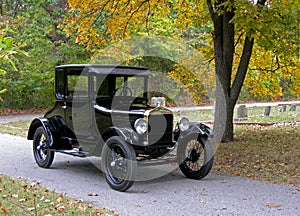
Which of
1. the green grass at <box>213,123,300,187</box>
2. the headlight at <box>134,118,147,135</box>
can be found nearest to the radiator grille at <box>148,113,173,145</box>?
the headlight at <box>134,118,147,135</box>

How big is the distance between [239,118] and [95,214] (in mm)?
14057

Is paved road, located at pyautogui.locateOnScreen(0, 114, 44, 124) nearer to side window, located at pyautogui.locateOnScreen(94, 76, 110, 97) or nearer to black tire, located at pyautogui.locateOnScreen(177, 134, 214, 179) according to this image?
side window, located at pyautogui.locateOnScreen(94, 76, 110, 97)

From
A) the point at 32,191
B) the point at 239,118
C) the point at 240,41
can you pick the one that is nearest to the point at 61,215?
the point at 32,191

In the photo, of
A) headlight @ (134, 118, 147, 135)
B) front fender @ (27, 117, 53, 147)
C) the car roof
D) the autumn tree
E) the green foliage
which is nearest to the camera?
headlight @ (134, 118, 147, 135)

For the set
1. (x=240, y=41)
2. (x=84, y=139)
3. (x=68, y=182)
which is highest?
(x=240, y=41)

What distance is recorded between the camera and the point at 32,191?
6.74 meters

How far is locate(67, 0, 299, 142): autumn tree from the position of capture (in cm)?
911

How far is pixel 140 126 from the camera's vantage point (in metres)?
7.21

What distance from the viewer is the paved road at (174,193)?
5.98 metres

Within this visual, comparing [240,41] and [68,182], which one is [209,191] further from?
[240,41]

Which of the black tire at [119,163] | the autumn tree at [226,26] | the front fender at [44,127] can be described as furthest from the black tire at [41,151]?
the autumn tree at [226,26]

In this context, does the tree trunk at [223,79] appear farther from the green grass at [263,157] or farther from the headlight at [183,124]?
the headlight at [183,124]

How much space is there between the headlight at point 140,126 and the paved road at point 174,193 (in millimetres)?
971

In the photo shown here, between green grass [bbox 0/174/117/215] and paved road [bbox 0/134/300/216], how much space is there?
308 mm
